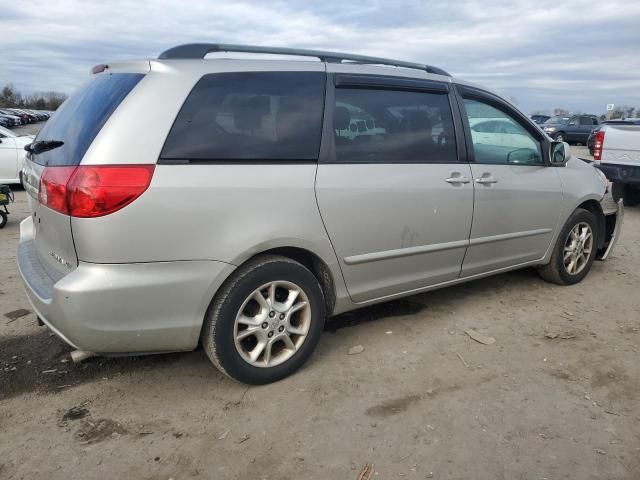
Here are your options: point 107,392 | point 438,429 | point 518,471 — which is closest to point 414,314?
point 438,429

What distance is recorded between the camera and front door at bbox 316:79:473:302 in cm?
317

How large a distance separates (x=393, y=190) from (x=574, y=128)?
29210 millimetres

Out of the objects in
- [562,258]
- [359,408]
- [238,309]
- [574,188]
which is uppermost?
[574,188]

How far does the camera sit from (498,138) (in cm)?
419

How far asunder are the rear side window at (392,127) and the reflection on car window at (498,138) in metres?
0.28

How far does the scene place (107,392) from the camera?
2971mm

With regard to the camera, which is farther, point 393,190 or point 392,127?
point 392,127

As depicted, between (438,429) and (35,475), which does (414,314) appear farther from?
(35,475)

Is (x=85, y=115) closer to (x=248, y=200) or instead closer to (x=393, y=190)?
(x=248, y=200)

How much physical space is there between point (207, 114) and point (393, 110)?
4.34ft

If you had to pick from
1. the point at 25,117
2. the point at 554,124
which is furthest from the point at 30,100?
the point at 554,124

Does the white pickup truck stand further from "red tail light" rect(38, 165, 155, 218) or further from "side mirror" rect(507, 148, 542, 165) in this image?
"red tail light" rect(38, 165, 155, 218)

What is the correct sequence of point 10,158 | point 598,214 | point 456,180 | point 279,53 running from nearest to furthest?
1. point 279,53
2. point 456,180
3. point 598,214
4. point 10,158

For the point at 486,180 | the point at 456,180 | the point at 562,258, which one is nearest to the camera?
the point at 456,180
